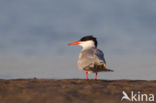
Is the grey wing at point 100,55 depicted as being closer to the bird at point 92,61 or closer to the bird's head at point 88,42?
the bird at point 92,61

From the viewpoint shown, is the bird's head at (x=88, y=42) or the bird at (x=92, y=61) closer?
the bird at (x=92, y=61)

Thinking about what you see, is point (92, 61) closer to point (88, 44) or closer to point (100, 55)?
point (100, 55)

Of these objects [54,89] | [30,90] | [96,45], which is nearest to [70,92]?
[54,89]

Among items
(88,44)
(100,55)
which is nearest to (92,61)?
(100,55)

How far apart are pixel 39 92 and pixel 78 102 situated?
1306 millimetres

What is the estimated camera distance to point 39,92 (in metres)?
7.24

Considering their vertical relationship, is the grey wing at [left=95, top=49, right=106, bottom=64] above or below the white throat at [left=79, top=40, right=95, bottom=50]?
below

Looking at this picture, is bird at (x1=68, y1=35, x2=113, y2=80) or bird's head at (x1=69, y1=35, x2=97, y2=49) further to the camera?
bird's head at (x1=69, y1=35, x2=97, y2=49)

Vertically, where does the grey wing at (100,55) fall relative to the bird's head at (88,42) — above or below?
below

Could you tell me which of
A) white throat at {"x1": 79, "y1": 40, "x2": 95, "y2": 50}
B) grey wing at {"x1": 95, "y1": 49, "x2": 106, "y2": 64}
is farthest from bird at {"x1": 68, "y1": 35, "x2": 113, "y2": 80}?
white throat at {"x1": 79, "y1": 40, "x2": 95, "y2": 50}

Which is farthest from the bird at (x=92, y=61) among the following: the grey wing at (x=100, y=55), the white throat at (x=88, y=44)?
the white throat at (x=88, y=44)

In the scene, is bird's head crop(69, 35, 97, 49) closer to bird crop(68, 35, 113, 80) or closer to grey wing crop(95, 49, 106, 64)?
bird crop(68, 35, 113, 80)

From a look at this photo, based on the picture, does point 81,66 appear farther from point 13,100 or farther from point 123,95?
point 13,100

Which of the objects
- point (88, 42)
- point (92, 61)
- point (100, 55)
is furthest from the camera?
point (88, 42)
